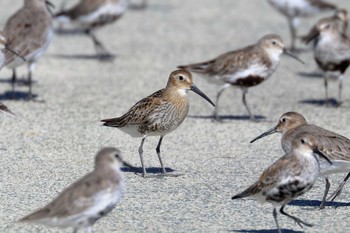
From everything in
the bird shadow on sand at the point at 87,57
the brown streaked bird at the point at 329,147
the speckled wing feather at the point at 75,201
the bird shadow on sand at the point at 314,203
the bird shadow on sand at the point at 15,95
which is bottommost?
the bird shadow on sand at the point at 87,57

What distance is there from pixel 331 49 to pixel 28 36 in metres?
4.40

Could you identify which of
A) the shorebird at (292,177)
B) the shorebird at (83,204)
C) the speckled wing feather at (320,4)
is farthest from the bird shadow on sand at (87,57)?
the shorebird at (83,204)

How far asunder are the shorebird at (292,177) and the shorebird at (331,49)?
5865 millimetres

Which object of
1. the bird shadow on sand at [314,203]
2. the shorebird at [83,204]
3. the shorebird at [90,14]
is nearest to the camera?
the shorebird at [83,204]

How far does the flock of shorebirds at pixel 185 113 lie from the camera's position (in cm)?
699

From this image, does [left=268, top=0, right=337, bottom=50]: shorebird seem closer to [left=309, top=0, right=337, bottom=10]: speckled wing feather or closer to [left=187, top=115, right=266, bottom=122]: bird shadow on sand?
[left=309, top=0, right=337, bottom=10]: speckled wing feather

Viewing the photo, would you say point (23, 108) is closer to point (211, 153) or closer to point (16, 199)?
point (211, 153)

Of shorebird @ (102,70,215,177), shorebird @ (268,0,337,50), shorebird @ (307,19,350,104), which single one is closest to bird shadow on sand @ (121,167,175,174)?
shorebird @ (102,70,215,177)

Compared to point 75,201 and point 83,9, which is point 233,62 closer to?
point 83,9

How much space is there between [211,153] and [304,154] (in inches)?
127

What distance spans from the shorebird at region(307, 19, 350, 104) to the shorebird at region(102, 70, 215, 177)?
13.4 ft

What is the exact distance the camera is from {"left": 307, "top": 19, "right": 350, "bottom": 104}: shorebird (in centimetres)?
1352

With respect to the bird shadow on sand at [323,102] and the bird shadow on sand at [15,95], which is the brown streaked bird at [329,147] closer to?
the bird shadow on sand at [323,102]

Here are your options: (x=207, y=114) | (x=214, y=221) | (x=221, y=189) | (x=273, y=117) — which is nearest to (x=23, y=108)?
(x=207, y=114)
